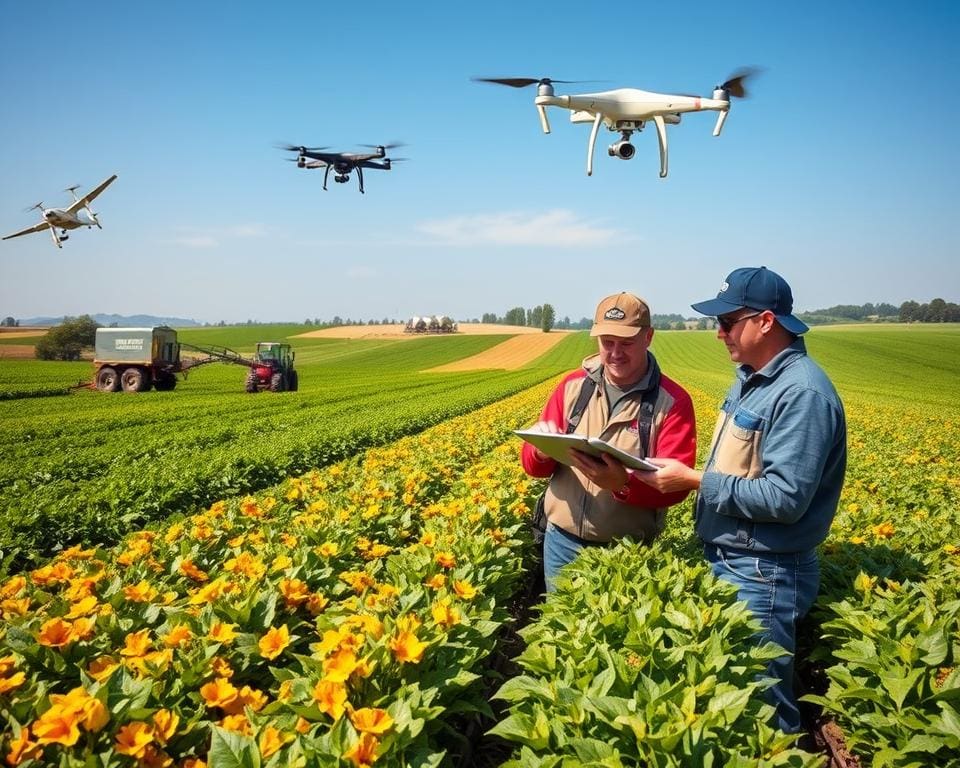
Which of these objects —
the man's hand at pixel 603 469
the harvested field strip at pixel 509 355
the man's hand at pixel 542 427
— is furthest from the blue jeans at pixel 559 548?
the harvested field strip at pixel 509 355

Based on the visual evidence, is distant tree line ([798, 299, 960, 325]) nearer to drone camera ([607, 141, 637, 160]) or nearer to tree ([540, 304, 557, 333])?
tree ([540, 304, 557, 333])

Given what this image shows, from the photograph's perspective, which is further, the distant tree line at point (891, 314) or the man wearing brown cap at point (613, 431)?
the distant tree line at point (891, 314)

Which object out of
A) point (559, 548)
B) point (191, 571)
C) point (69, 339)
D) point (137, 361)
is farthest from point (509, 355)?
point (191, 571)

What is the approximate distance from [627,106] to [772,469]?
777cm

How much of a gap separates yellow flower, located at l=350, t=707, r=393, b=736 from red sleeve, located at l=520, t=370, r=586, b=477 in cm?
185

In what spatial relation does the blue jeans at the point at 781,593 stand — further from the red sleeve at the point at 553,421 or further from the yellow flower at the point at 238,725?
the yellow flower at the point at 238,725

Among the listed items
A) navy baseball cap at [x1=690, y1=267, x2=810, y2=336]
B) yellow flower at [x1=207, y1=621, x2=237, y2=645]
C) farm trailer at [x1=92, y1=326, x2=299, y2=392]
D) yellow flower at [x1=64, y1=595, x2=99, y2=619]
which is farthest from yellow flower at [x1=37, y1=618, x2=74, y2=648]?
farm trailer at [x1=92, y1=326, x2=299, y2=392]

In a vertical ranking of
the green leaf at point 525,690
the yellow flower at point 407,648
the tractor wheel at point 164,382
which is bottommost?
the tractor wheel at point 164,382

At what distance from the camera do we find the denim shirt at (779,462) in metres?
2.43

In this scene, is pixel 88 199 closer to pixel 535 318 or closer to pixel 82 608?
pixel 82 608

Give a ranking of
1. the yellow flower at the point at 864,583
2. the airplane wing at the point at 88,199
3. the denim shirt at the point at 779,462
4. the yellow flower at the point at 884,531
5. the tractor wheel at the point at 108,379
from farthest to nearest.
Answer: the tractor wheel at the point at 108,379 → the airplane wing at the point at 88,199 → the yellow flower at the point at 884,531 → the yellow flower at the point at 864,583 → the denim shirt at the point at 779,462

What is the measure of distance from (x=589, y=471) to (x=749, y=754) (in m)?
1.35

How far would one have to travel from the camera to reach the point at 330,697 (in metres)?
1.84

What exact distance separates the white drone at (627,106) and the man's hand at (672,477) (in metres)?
6.50
